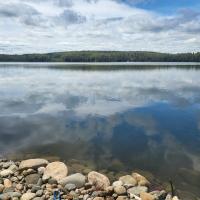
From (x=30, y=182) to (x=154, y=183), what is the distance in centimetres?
574

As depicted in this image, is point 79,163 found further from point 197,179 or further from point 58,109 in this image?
point 58,109

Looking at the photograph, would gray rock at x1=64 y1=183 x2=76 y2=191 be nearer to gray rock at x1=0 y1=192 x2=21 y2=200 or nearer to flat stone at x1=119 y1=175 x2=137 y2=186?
gray rock at x1=0 y1=192 x2=21 y2=200

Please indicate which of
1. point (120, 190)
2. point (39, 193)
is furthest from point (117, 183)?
point (39, 193)

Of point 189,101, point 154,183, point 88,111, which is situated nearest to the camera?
point 154,183

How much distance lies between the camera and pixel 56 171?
14.9 meters

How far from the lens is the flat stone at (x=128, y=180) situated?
1398 cm

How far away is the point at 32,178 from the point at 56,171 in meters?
1.18

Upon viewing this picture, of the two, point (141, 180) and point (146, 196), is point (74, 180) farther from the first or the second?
point (146, 196)

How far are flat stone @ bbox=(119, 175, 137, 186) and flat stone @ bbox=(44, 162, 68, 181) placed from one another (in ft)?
8.98

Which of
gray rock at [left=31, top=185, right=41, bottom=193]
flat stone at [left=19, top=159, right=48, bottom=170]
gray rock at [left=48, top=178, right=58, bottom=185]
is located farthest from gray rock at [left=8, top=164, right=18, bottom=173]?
gray rock at [left=31, top=185, right=41, bottom=193]

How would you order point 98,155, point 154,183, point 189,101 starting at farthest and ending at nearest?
point 189,101 → point 98,155 → point 154,183

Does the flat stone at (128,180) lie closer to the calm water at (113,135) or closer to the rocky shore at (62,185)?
the rocky shore at (62,185)

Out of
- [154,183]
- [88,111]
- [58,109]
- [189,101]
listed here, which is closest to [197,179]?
[154,183]

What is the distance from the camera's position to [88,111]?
1195 inches
